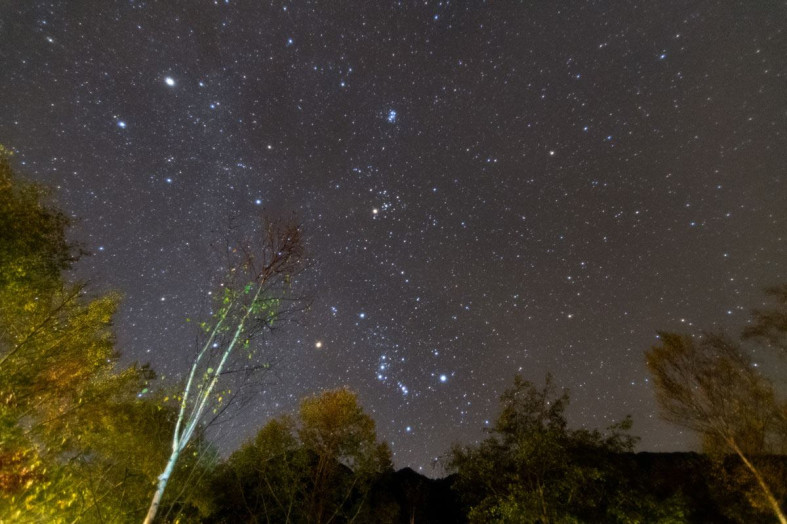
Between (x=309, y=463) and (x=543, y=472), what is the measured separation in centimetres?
1170

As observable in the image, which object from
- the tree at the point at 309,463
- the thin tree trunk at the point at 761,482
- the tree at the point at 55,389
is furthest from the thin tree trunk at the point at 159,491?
the thin tree trunk at the point at 761,482

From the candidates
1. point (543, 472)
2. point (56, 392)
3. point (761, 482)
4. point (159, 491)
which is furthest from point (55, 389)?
point (761, 482)

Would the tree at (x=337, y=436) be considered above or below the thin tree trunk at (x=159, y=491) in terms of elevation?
above

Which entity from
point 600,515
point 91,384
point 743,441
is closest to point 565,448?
point 600,515

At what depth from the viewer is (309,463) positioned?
1733 cm

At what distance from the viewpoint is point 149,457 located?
1538 cm

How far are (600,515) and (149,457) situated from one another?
19.8m

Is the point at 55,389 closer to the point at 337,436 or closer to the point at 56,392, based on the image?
the point at 56,392

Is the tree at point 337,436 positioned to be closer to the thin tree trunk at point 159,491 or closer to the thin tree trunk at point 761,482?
the thin tree trunk at point 159,491

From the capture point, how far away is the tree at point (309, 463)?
15.2 metres

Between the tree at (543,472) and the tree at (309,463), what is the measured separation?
5568 mm

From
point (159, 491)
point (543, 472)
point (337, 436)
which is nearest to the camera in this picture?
point (159, 491)

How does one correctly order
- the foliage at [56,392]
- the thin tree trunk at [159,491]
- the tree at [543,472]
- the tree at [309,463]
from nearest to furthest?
the thin tree trunk at [159,491]
the foliage at [56,392]
the tree at [543,472]
the tree at [309,463]

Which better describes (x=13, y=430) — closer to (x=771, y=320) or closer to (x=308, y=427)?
(x=308, y=427)
